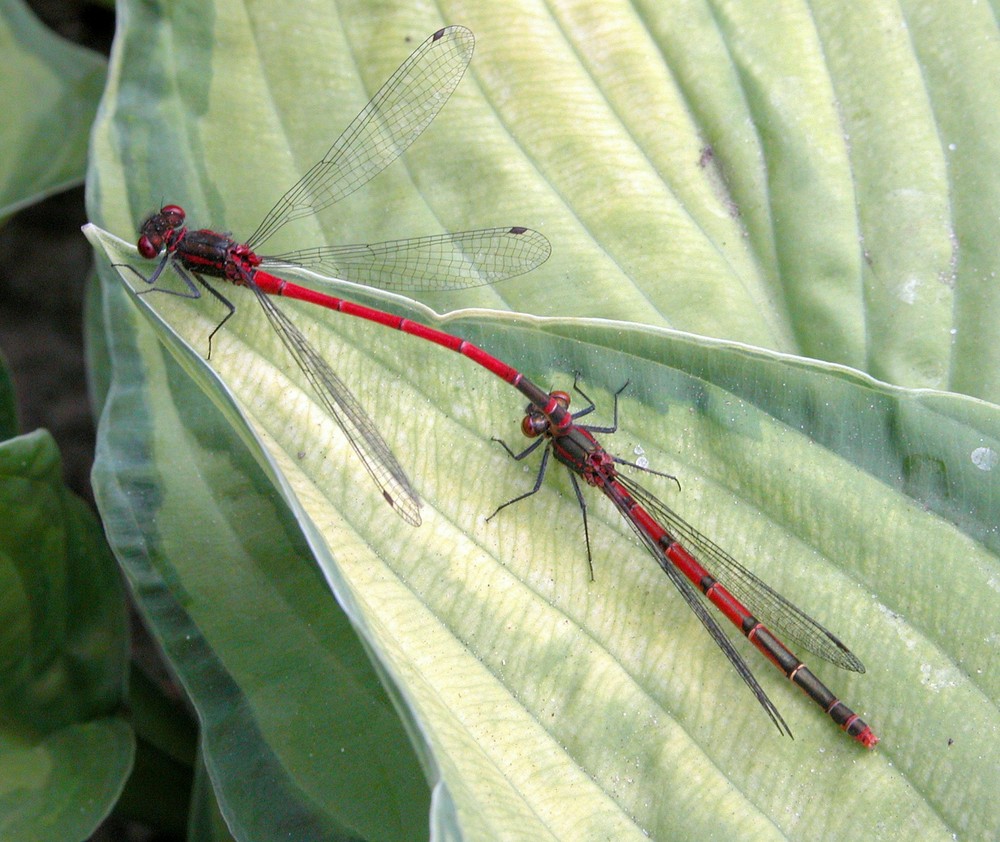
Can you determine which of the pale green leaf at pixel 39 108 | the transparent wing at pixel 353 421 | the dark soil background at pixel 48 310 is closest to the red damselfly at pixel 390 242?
the transparent wing at pixel 353 421

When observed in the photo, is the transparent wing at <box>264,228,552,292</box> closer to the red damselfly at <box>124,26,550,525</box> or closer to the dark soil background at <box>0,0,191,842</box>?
the red damselfly at <box>124,26,550,525</box>

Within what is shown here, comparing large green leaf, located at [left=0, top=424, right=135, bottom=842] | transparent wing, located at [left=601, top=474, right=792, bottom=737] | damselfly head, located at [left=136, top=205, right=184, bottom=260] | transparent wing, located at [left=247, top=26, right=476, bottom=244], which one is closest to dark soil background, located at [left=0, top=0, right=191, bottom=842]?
large green leaf, located at [left=0, top=424, right=135, bottom=842]

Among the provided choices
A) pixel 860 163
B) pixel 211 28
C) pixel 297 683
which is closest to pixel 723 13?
pixel 860 163

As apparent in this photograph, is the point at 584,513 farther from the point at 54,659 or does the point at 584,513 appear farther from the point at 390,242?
the point at 54,659

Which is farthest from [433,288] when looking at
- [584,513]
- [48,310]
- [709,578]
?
[48,310]

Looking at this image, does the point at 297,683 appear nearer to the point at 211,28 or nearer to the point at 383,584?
the point at 383,584

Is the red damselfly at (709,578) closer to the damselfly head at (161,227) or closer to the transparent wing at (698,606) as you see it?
the transparent wing at (698,606)
